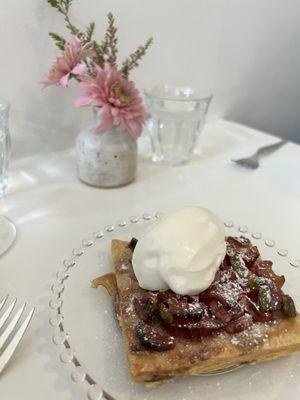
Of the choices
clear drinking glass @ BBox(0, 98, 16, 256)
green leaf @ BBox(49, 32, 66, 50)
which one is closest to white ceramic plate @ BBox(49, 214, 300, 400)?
clear drinking glass @ BBox(0, 98, 16, 256)

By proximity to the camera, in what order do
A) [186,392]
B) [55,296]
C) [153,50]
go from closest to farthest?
Answer: [186,392] < [55,296] < [153,50]

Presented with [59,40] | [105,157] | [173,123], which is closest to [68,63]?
[59,40]

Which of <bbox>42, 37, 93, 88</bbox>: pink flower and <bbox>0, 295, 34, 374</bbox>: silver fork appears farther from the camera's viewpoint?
<bbox>42, 37, 93, 88</bbox>: pink flower

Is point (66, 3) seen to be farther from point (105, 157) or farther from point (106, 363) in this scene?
point (106, 363)

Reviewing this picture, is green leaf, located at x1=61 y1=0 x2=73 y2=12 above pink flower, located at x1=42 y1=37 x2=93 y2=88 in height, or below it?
above

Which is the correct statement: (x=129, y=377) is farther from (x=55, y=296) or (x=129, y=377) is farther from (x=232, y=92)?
(x=232, y=92)

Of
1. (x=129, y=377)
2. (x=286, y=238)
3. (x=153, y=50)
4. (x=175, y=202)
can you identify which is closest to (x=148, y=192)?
(x=175, y=202)

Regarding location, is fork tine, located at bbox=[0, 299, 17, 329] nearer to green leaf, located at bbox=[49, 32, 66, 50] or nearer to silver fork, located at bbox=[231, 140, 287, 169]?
green leaf, located at bbox=[49, 32, 66, 50]
